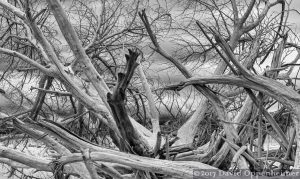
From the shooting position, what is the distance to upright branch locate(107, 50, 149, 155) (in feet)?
7.87

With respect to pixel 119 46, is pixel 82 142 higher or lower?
lower

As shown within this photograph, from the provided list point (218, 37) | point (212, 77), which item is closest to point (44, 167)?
point (212, 77)

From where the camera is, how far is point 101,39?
7.40m

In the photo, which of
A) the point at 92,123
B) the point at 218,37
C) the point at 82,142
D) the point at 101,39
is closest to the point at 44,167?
the point at 82,142

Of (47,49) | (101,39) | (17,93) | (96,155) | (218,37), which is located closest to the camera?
A: (96,155)

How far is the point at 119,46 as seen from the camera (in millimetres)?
7727

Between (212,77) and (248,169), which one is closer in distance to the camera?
(248,169)

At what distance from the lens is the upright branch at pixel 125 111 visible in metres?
2.40

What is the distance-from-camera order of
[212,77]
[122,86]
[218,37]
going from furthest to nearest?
[212,77], [218,37], [122,86]

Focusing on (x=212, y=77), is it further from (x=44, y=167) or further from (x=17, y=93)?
(x=17, y=93)

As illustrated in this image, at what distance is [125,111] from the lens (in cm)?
279

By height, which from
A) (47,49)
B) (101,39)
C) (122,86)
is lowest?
(122,86)

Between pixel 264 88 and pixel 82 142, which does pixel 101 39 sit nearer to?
pixel 82 142

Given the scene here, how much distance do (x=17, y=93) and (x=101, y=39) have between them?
2.06m
